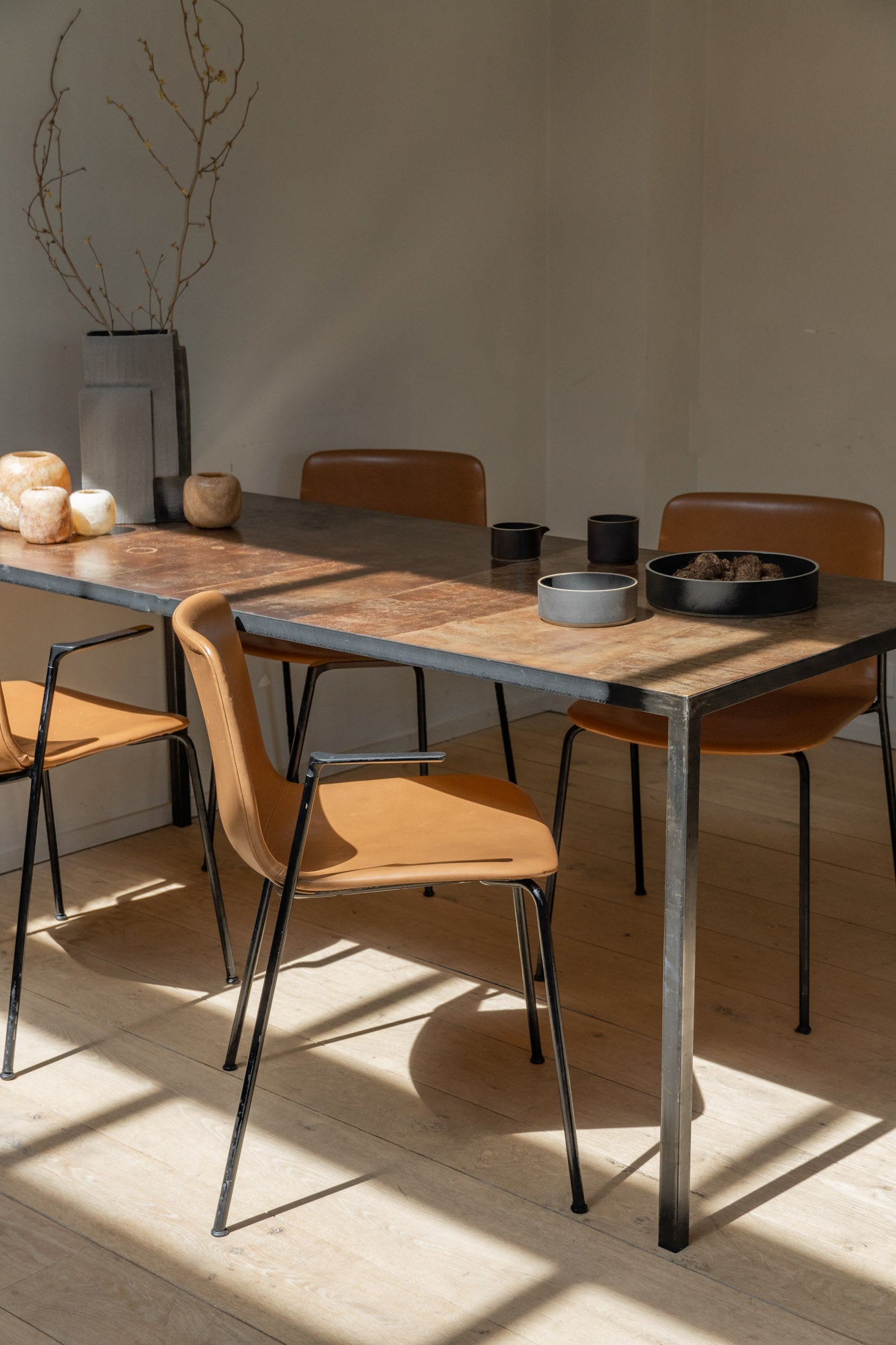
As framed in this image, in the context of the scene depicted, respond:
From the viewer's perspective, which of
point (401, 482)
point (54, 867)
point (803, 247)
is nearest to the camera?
point (54, 867)

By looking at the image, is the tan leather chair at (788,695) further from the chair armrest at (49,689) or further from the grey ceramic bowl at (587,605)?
the chair armrest at (49,689)

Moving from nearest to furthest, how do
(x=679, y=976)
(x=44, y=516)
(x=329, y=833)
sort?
(x=679, y=976)
(x=329, y=833)
(x=44, y=516)

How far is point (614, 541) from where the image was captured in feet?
7.95

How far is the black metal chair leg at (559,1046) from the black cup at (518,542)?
0.80 m

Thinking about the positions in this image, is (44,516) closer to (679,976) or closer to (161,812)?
(161,812)

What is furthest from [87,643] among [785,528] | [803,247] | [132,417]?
[803,247]

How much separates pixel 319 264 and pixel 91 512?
123 centimetres

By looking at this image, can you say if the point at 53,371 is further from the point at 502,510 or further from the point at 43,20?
the point at 502,510

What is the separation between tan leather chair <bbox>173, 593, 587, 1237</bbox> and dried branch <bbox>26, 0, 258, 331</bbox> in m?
1.26

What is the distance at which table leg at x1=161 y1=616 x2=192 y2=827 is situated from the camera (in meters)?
3.37

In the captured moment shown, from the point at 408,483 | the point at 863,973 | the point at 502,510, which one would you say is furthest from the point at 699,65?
the point at 863,973

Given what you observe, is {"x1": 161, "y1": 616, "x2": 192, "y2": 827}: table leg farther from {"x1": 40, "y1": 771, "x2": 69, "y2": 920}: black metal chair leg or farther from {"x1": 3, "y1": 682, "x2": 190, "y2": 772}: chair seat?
{"x1": 3, "y1": 682, "x2": 190, "y2": 772}: chair seat

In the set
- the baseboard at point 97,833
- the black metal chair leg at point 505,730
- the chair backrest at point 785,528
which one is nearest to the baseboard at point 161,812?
the baseboard at point 97,833

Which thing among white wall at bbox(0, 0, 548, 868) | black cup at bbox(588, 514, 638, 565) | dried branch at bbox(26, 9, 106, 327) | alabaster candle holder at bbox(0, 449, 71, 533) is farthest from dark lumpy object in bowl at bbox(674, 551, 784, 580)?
white wall at bbox(0, 0, 548, 868)
